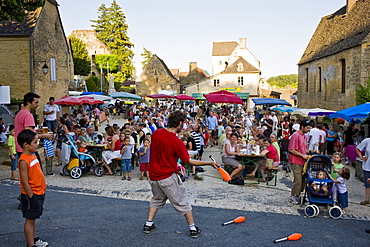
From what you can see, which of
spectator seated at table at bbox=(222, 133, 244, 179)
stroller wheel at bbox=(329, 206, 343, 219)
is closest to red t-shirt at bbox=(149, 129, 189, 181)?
stroller wheel at bbox=(329, 206, 343, 219)

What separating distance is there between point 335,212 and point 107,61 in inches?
2010

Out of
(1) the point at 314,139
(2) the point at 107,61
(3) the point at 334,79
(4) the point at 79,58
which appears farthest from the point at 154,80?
(1) the point at 314,139

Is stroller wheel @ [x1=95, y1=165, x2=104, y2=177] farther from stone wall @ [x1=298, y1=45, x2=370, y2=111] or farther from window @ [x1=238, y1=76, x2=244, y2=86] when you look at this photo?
window @ [x1=238, y1=76, x2=244, y2=86]

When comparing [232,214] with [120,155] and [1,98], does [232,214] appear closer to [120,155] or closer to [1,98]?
[120,155]

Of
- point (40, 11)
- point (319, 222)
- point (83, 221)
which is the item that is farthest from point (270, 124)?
point (40, 11)

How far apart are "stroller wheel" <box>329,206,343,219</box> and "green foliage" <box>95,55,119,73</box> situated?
50077 millimetres

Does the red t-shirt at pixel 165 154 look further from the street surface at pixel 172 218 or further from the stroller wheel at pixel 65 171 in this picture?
the stroller wheel at pixel 65 171

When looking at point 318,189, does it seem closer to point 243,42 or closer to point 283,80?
point 243,42

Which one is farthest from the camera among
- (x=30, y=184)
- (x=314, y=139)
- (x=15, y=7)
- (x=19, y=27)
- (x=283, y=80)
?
(x=283, y=80)

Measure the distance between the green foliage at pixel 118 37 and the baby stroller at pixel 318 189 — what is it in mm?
53333

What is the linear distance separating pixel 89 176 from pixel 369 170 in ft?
23.3

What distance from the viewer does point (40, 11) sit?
816 inches

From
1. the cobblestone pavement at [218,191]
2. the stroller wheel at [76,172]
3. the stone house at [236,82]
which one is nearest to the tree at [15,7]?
the cobblestone pavement at [218,191]

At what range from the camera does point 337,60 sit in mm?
24594
